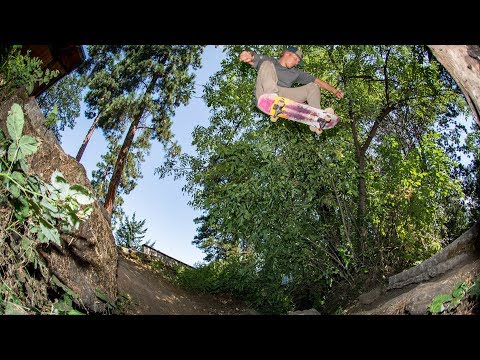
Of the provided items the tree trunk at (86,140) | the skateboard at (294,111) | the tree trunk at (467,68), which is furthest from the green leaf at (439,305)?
the tree trunk at (86,140)

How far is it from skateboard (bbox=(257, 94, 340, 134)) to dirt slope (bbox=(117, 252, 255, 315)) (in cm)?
411

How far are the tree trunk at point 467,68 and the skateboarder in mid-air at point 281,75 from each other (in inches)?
90.0

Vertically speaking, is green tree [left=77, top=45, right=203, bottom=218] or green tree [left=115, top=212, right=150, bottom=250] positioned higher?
green tree [left=77, top=45, right=203, bottom=218]

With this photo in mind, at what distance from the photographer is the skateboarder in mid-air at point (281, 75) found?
4.59m

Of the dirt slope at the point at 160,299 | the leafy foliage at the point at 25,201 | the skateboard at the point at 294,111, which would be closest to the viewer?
the leafy foliage at the point at 25,201

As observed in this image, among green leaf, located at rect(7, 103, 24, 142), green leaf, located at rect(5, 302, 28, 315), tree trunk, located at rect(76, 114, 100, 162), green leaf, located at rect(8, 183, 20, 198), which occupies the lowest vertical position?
green leaf, located at rect(5, 302, 28, 315)

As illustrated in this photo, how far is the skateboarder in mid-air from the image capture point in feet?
15.0

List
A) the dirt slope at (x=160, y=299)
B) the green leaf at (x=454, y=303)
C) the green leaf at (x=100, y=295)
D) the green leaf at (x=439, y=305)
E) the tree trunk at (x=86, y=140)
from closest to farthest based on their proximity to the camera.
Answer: the green leaf at (x=454, y=303) → the green leaf at (x=439, y=305) → the green leaf at (x=100, y=295) → the dirt slope at (x=160, y=299) → the tree trunk at (x=86, y=140)

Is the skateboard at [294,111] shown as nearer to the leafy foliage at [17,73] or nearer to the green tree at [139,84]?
the leafy foliage at [17,73]

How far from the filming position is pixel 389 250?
29.3 feet

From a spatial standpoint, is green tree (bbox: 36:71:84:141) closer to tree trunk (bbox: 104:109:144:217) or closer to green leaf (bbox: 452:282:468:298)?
tree trunk (bbox: 104:109:144:217)

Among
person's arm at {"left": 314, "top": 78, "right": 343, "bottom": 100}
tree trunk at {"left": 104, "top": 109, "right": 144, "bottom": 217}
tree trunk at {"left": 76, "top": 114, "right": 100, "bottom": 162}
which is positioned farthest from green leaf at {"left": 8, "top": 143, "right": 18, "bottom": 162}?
tree trunk at {"left": 76, "top": 114, "right": 100, "bottom": 162}

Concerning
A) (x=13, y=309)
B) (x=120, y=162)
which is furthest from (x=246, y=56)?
(x=120, y=162)

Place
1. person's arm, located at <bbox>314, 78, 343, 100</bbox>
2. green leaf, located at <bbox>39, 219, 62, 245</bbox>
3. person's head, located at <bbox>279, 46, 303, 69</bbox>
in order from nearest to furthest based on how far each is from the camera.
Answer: green leaf, located at <bbox>39, 219, 62, 245</bbox>, person's head, located at <bbox>279, 46, 303, 69</bbox>, person's arm, located at <bbox>314, 78, 343, 100</bbox>
